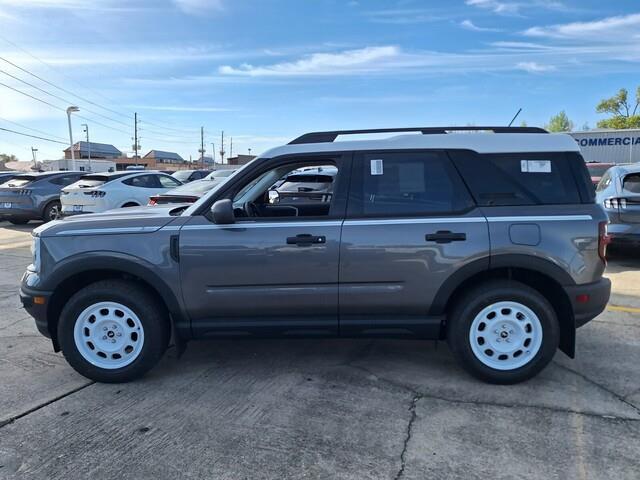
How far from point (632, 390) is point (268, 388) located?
2.66m

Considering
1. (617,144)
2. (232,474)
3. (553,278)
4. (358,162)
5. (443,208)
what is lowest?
(232,474)

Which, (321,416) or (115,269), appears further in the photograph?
(115,269)

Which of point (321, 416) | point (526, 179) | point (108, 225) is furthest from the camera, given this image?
point (108, 225)

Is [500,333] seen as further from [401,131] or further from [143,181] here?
[143,181]

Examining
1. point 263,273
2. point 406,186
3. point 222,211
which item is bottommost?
point 263,273

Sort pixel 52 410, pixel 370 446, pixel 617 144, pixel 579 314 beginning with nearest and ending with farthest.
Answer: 1. pixel 370 446
2. pixel 52 410
3. pixel 579 314
4. pixel 617 144

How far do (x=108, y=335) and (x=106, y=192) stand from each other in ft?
28.5

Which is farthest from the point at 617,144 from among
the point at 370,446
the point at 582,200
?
the point at 370,446

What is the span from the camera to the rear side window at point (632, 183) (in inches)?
291

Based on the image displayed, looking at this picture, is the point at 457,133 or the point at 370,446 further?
the point at 457,133

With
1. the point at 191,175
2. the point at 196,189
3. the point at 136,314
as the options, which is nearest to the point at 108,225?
the point at 136,314

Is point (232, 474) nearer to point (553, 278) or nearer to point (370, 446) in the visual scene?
point (370, 446)

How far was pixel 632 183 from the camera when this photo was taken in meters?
7.45

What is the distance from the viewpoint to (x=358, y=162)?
377cm
